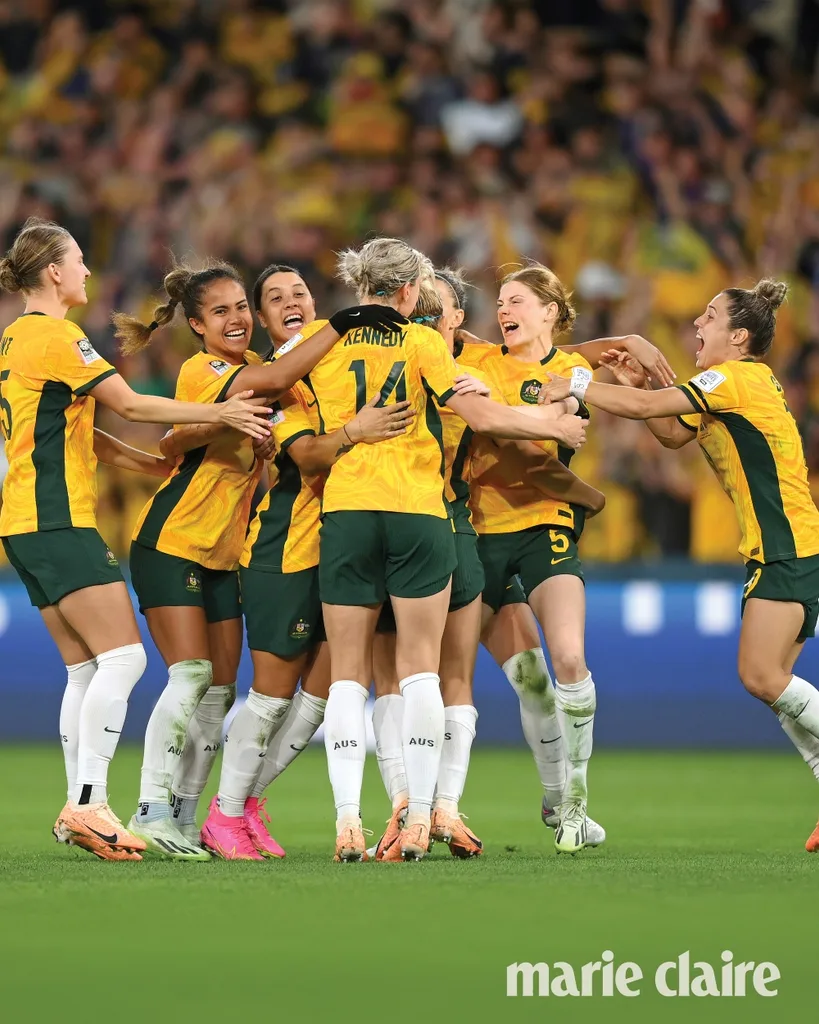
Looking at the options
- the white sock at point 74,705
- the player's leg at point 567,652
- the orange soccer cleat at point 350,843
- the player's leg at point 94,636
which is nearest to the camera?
the orange soccer cleat at point 350,843

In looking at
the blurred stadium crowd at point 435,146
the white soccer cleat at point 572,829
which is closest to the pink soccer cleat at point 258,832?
the white soccer cleat at point 572,829

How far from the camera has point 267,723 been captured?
6.53 m

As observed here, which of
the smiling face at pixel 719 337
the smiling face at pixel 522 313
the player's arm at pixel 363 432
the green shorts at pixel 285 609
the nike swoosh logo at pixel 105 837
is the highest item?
the smiling face at pixel 522 313

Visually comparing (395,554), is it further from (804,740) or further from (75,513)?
(804,740)

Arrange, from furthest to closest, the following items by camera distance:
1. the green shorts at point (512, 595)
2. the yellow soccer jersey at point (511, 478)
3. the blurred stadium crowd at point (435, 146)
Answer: the blurred stadium crowd at point (435, 146)
the green shorts at point (512, 595)
the yellow soccer jersey at point (511, 478)

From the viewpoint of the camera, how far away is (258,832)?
6.69 metres

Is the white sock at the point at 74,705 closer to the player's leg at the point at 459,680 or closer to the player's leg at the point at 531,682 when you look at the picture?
the player's leg at the point at 459,680

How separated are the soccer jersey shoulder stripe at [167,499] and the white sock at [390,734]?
3.70 feet

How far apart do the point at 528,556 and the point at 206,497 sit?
53.1 inches

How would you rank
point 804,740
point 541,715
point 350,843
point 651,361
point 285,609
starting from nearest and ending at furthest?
point 350,843 < point 285,609 < point 804,740 < point 541,715 < point 651,361

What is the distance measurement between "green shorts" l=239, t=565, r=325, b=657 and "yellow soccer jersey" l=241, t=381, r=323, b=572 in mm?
41

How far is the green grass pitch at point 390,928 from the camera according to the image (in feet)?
12.3

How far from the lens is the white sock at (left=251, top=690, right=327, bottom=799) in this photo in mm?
6719

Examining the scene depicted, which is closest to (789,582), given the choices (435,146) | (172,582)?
(172,582)
